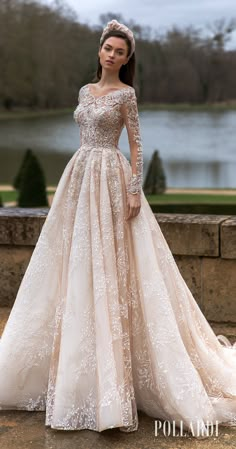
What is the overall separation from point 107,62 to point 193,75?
23.2m

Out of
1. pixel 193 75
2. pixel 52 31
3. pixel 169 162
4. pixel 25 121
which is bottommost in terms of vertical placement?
pixel 169 162

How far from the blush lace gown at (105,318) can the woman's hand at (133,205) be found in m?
0.03

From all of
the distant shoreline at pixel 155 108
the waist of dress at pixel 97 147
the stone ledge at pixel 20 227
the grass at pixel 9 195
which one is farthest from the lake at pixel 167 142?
the waist of dress at pixel 97 147

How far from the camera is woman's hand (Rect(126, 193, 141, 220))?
2.78 meters

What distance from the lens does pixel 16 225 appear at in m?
4.27

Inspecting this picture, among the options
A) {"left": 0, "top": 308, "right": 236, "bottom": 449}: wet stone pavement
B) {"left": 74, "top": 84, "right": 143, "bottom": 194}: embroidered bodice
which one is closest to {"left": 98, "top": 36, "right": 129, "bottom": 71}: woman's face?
{"left": 74, "top": 84, "right": 143, "bottom": 194}: embroidered bodice

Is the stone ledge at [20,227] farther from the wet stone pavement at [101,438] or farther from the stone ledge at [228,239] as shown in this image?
the wet stone pavement at [101,438]

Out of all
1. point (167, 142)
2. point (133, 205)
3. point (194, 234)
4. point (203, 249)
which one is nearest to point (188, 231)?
point (194, 234)

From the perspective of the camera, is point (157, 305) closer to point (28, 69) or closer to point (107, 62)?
point (107, 62)

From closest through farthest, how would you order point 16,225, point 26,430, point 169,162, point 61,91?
point 26,430 → point 16,225 → point 61,91 → point 169,162

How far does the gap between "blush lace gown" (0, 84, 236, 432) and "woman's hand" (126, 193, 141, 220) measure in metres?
0.03

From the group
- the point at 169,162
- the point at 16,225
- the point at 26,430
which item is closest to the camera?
the point at 26,430

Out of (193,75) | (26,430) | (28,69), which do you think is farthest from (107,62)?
(28,69)

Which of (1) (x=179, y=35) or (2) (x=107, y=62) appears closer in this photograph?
(2) (x=107, y=62)
